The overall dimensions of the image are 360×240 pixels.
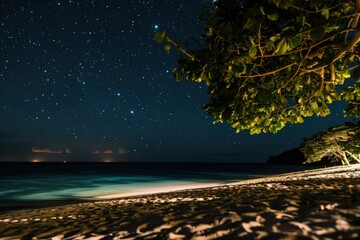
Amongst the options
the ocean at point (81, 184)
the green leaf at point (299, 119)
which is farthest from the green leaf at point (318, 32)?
the ocean at point (81, 184)

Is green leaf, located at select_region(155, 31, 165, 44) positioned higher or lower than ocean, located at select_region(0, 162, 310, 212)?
higher

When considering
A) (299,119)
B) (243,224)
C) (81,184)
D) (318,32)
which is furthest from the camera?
(81,184)

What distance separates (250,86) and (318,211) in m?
2.58

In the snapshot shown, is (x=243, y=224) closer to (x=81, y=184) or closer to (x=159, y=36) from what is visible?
(x=159, y=36)

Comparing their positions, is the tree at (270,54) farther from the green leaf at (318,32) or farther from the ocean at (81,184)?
the ocean at (81,184)

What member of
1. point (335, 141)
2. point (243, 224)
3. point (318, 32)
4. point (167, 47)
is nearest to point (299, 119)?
point (318, 32)

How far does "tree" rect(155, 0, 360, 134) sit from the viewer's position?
3627 mm

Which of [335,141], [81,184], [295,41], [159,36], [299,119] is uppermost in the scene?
[159,36]

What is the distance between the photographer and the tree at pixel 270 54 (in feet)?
11.9

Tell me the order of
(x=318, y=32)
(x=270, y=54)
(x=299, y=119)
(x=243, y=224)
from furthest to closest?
(x=299, y=119), (x=270, y=54), (x=243, y=224), (x=318, y=32)

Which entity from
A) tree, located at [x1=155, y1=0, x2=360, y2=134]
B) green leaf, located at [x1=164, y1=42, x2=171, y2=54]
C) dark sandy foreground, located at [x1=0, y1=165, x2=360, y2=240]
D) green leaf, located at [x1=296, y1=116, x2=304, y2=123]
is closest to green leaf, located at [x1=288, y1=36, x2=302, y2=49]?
tree, located at [x1=155, y1=0, x2=360, y2=134]

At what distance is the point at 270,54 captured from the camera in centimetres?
500

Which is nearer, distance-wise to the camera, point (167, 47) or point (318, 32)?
point (318, 32)

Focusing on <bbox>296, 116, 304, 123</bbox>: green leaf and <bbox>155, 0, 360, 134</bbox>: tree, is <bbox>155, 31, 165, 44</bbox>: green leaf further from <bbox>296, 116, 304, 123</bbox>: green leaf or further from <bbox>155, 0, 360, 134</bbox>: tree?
<bbox>296, 116, 304, 123</bbox>: green leaf
